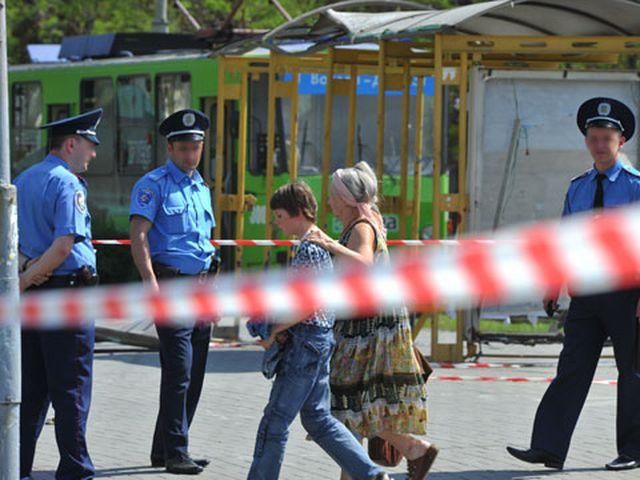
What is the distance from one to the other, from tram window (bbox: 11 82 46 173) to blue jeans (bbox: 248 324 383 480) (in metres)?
17.3

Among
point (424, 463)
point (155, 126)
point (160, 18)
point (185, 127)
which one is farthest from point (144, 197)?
point (160, 18)

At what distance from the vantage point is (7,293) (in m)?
6.71

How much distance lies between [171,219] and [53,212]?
115cm

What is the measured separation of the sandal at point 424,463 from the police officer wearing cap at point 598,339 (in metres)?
0.89

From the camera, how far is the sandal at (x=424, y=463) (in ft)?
25.1

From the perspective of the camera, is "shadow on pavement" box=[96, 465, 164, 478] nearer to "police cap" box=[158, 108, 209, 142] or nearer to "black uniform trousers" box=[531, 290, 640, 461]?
"police cap" box=[158, 108, 209, 142]

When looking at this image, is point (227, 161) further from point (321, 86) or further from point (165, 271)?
point (165, 271)

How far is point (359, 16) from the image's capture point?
572 inches

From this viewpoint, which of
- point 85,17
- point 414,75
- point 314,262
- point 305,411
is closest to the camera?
point 314,262

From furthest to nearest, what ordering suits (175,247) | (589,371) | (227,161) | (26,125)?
(26,125), (227,161), (589,371), (175,247)

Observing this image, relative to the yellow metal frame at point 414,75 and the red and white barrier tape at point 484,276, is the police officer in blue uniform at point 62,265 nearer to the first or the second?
the red and white barrier tape at point 484,276

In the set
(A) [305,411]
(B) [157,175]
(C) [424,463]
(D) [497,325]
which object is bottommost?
(D) [497,325]

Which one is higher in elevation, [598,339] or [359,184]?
[359,184]

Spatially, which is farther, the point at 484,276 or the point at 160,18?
the point at 160,18
